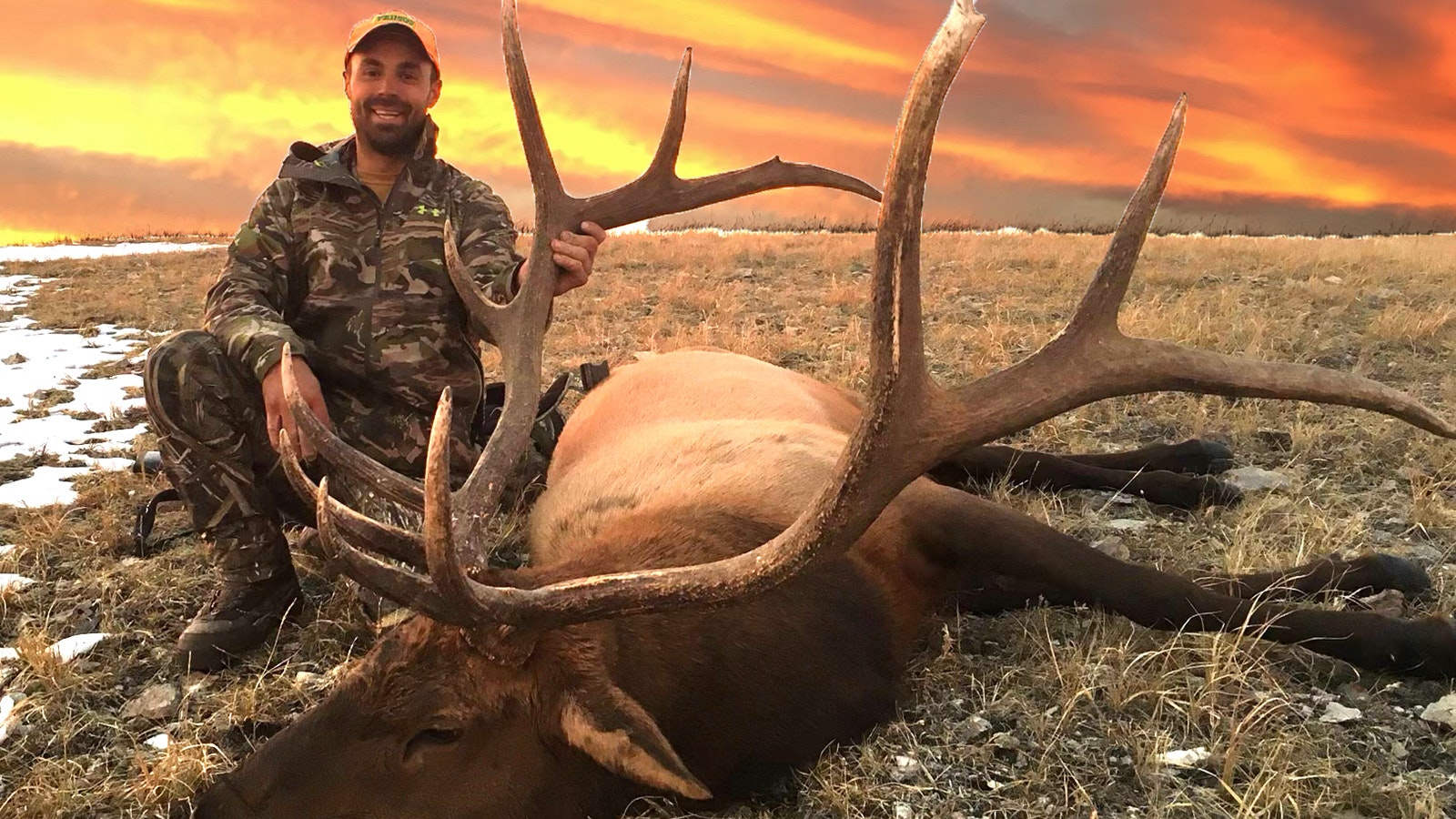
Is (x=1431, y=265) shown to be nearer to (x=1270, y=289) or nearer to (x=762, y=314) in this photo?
(x=1270, y=289)

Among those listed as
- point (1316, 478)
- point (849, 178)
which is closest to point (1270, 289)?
point (1316, 478)

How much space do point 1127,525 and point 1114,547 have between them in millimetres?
274

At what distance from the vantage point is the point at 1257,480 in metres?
4.31

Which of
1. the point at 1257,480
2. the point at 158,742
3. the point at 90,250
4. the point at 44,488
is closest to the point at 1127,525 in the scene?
the point at 1257,480

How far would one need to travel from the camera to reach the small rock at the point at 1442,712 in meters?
2.48

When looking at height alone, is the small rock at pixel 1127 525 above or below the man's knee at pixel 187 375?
below

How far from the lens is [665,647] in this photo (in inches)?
91.6

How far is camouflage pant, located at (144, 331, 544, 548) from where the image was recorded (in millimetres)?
3512

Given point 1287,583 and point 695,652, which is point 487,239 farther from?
point 1287,583

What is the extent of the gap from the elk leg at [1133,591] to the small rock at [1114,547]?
2.26ft

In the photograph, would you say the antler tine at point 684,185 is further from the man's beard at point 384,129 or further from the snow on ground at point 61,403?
the snow on ground at point 61,403

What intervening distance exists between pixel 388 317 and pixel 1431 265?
1183 cm

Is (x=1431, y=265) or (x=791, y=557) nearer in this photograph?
(x=791, y=557)

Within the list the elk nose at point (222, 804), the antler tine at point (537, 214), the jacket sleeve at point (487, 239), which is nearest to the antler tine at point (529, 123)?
the antler tine at point (537, 214)
